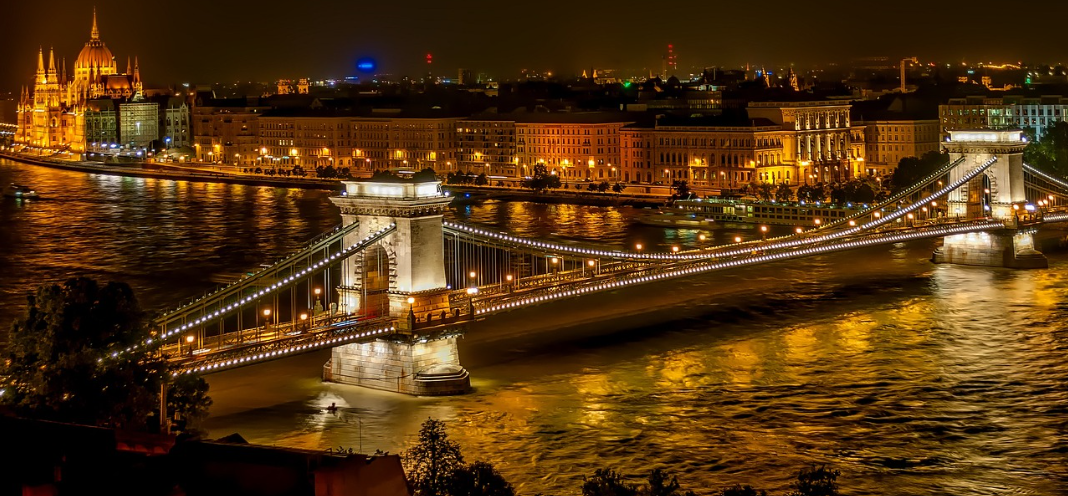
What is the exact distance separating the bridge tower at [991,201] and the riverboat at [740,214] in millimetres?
10485

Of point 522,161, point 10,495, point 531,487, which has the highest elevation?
point 522,161

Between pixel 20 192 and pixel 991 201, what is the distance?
40.4 metres

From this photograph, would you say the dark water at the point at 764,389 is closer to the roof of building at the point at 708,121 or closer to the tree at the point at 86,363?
the tree at the point at 86,363

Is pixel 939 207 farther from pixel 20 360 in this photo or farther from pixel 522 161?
pixel 522 161

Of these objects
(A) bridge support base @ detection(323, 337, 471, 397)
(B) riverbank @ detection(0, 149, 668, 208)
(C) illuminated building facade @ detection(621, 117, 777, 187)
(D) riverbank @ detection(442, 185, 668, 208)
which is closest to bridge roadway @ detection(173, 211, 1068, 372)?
(A) bridge support base @ detection(323, 337, 471, 397)

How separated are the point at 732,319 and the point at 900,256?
11.8m

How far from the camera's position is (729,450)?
1823 centimetres

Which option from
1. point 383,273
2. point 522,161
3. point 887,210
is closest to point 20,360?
point 383,273

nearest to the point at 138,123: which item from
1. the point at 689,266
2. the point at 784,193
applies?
the point at 784,193

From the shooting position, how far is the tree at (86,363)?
15336 mm

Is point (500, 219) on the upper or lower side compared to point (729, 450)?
upper

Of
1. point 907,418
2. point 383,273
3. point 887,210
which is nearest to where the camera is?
point 907,418

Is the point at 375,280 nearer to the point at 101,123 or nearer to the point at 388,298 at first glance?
the point at 388,298

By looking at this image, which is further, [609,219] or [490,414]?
[609,219]
